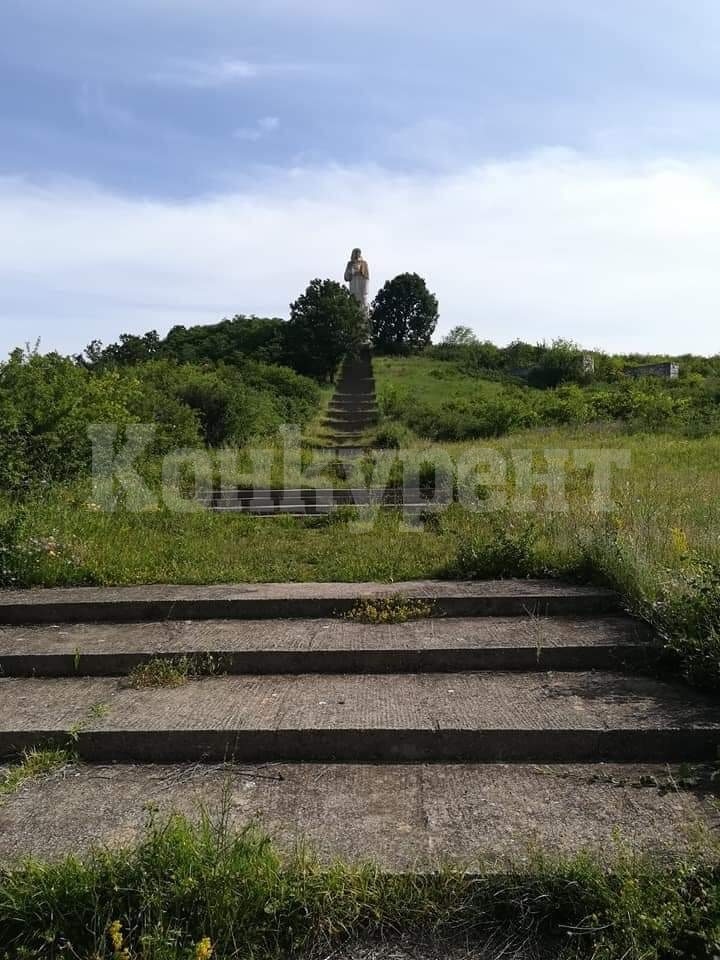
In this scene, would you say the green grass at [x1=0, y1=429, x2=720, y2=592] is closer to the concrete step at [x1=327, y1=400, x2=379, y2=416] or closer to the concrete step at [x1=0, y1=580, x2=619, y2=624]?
the concrete step at [x1=0, y1=580, x2=619, y2=624]

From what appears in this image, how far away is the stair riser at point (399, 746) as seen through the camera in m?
3.29

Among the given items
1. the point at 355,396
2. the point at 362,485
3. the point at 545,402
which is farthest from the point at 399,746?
the point at 355,396

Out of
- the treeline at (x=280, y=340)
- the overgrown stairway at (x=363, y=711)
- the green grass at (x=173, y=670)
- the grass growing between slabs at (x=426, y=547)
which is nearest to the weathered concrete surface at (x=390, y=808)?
the overgrown stairway at (x=363, y=711)

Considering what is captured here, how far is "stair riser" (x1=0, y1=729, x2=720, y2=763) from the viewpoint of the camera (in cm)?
329

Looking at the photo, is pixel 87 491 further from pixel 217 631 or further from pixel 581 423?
pixel 581 423

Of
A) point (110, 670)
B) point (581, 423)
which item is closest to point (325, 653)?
point (110, 670)

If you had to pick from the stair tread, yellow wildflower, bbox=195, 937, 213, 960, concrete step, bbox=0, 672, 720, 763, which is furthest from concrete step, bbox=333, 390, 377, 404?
yellow wildflower, bbox=195, 937, 213, 960

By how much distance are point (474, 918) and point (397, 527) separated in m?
5.63

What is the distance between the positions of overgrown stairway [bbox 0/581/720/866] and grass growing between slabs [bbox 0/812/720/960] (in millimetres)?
214

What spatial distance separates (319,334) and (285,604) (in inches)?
1142

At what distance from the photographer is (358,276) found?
51.2 metres

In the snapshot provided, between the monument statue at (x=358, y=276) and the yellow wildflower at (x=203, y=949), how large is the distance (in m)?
49.5

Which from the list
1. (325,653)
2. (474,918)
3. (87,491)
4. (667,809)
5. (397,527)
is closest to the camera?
(474,918)

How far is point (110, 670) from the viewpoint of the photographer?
170 inches
